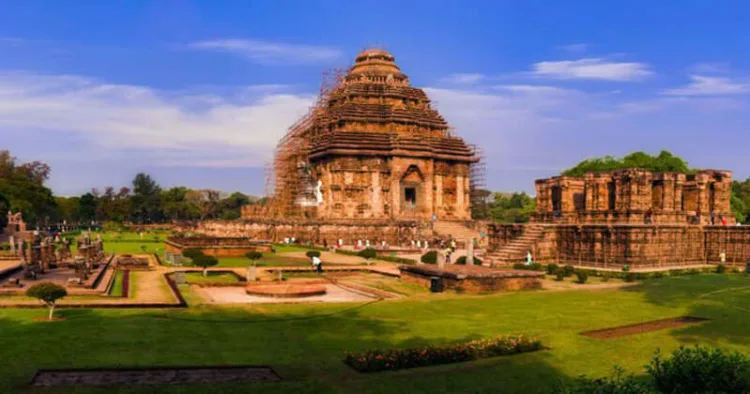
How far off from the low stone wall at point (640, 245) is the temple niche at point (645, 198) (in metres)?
1.56

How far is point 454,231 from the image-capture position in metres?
59.8

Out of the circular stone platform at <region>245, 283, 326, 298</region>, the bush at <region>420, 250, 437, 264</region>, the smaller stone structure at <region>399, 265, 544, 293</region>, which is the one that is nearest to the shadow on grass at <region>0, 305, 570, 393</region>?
the circular stone platform at <region>245, 283, 326, 298</region>

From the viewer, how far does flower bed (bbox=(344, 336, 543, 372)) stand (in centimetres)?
1225

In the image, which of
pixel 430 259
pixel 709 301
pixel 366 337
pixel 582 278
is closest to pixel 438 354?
pixel 366 337

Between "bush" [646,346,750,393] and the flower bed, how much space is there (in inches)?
191

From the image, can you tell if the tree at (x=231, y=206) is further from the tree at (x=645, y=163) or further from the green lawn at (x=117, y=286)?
the green lawn at (x=117, y=286)

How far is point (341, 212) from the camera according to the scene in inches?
2515

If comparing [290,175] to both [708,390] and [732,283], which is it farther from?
[708,390]

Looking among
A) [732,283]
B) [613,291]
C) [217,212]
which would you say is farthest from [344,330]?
[217,212]

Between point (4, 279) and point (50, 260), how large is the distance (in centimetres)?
568

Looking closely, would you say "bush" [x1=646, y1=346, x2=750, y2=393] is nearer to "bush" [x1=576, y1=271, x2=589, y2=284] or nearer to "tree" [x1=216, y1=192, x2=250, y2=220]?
"bush" [x1=576, y1=271, x2=589, y2=284]

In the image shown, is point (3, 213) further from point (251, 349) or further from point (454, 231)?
point (251, 349)

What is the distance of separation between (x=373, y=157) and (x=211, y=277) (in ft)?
122

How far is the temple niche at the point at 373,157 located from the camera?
64.3m
